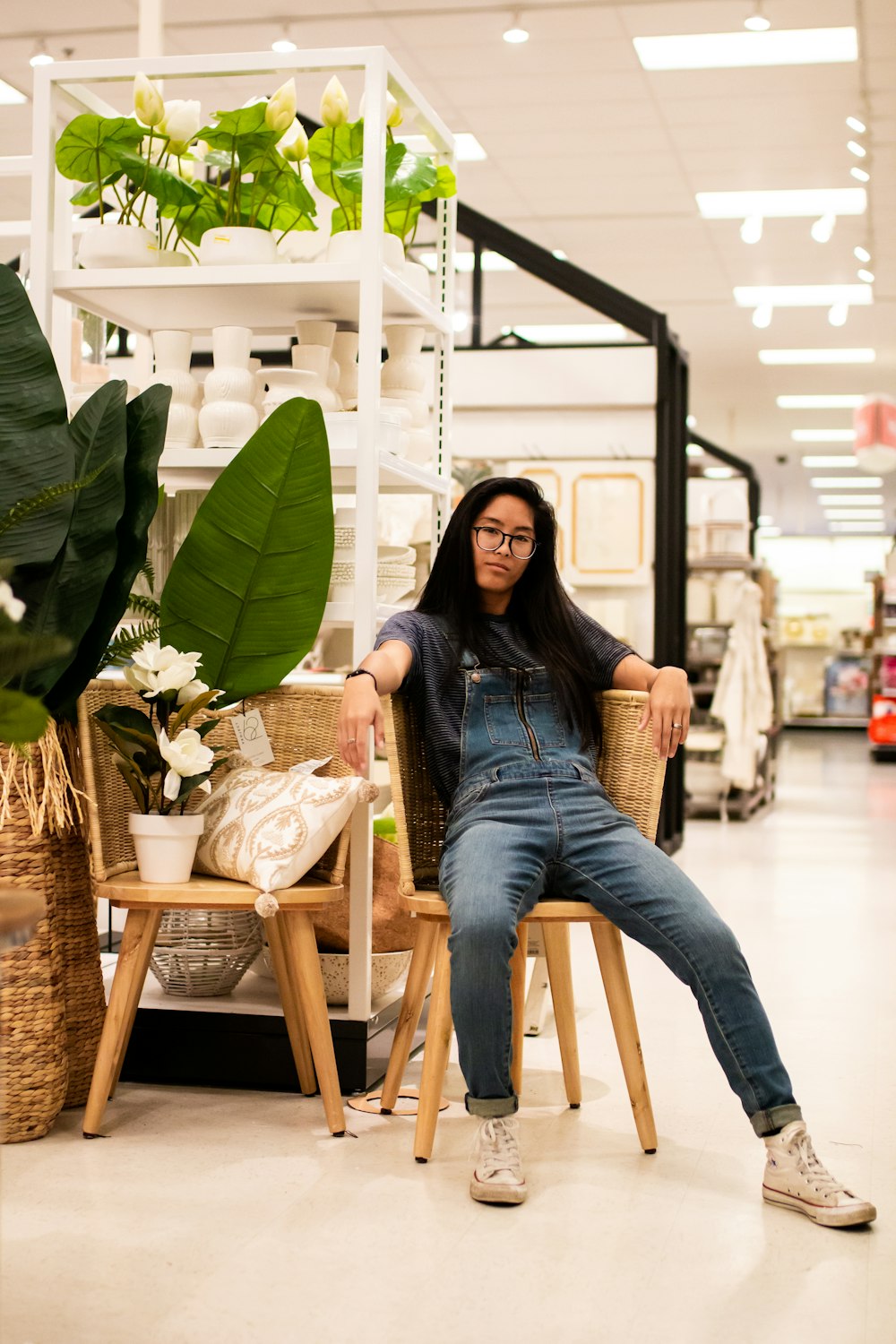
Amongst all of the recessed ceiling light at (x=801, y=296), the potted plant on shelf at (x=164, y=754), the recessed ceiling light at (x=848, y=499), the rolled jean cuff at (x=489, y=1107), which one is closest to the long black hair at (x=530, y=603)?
the potted plant on shelf at (x=164, y=754)

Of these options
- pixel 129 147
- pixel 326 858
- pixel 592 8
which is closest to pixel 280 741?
pixel 326 858

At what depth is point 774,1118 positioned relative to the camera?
2.38 metres

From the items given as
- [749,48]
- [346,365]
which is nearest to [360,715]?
[346,365]

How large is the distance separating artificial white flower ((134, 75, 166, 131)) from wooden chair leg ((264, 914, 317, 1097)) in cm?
164

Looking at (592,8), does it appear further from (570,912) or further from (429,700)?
(570,912)

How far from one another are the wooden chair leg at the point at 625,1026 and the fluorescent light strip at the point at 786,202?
235 inches

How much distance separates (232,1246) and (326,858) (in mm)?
834

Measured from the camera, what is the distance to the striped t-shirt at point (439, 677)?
9.09ft

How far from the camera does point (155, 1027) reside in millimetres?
3061

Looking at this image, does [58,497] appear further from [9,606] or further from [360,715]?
[9,606]

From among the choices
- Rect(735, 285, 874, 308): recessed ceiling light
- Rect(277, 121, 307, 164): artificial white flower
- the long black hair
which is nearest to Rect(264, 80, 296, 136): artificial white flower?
Rect(277, 121, 307, 164): artificial white flower

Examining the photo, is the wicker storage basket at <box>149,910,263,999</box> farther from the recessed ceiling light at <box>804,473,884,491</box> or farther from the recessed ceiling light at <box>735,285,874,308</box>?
the recessed ceiling light at <box>804,473,884,491</box>

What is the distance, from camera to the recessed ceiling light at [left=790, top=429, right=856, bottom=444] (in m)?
15.2

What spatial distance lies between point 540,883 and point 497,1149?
443 mm
